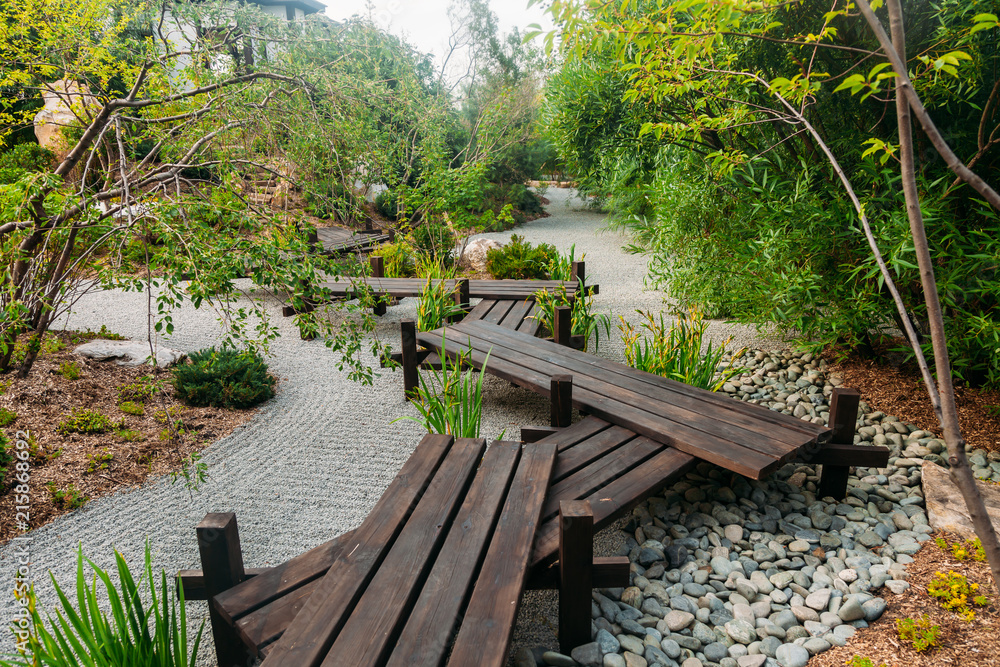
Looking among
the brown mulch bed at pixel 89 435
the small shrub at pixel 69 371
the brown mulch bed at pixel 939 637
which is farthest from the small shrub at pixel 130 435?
the brown mulch bed at pixel 939 637

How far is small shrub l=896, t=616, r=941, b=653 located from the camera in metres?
1.86

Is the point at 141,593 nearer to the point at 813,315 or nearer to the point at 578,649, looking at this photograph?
the point at 578,649

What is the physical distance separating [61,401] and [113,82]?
6.73 meters

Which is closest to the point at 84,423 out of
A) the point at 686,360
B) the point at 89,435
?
the point at 89,435

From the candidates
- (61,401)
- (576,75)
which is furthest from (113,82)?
(576,75)

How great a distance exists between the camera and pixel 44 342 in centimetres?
405

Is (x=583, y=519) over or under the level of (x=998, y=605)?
over

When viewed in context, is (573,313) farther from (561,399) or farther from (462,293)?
(561,399)

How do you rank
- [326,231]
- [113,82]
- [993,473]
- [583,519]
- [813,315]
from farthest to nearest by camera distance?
1. [326,231]
2. [113,82]
3. [813,315]
4. [993,473]
5. [583,519]

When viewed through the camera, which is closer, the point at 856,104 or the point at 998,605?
the point at 998,605

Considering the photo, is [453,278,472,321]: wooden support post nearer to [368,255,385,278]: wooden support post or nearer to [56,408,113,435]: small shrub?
[368,255,385,278]: wooden support post

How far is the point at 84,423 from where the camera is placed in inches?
131

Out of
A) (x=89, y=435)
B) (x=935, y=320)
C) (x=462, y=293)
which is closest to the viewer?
(x=935, y=320)

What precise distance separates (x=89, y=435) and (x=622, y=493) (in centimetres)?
298
